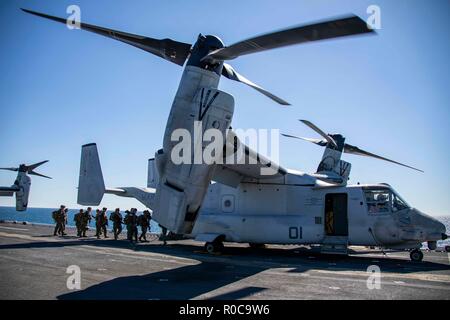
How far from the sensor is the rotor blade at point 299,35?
6.42m

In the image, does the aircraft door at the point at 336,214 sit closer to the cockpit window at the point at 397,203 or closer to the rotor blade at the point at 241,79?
the cockpit window at the point at 397,203

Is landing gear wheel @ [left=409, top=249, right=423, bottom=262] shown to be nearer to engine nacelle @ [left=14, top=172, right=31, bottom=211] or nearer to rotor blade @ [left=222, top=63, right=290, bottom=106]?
rotor blade @ [left=222, top=63, right=290, bottom=106]

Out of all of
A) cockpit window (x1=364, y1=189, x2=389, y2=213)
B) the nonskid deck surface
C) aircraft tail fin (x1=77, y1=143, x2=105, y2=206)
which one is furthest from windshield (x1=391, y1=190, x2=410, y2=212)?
aircraft tail fin (x1=77, y1=143, x2=105, y2=206)

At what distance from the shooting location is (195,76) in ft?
35.2

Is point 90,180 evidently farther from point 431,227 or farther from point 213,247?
point 431,227

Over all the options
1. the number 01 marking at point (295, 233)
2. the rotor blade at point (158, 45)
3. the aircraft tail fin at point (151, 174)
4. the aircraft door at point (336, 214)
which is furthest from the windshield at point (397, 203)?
the aircraft tail fin at point (151, 174)

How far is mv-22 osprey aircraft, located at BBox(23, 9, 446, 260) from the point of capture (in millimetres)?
10477

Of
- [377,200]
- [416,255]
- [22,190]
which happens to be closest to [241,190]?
[377,200]

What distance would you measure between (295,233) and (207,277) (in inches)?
254

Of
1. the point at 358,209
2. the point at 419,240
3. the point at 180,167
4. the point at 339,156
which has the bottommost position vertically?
the point at 419,240

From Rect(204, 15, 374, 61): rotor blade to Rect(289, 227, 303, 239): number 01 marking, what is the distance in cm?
833

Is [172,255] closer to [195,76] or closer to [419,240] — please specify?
[195,76]
